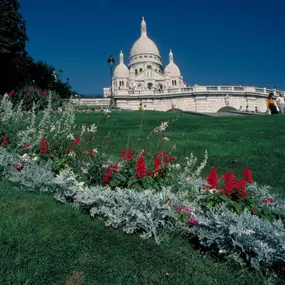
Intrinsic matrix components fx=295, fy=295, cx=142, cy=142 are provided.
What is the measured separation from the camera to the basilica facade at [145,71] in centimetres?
8200

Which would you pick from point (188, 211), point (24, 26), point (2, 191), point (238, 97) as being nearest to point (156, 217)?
point (188, 211)

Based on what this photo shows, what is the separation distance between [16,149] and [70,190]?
2.97 metres

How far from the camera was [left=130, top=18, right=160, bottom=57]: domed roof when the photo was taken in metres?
93.6

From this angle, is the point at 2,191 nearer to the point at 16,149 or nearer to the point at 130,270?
the point at 16,149

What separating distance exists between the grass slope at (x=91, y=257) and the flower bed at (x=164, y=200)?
211 mm

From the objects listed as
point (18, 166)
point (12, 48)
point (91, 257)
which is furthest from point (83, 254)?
point (12, 48)

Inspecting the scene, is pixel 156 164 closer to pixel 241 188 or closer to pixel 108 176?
pixel 108 176

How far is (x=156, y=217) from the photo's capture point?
12.9 feet

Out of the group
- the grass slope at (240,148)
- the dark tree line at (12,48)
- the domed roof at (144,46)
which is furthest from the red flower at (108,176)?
the domed roof at (144,46)

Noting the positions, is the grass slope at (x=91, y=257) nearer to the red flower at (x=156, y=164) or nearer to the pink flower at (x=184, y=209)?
the pink flower at (x=184, y=209)

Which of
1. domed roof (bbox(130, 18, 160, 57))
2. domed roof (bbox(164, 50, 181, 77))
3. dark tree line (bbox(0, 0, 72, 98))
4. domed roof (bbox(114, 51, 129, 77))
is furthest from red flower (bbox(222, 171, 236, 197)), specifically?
domed roof (bbox(130, 18, 160, 57))

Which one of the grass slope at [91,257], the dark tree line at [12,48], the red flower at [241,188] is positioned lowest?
the grass slope at [91,257]

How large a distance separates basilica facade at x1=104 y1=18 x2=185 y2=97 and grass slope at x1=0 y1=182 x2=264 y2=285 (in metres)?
73.3

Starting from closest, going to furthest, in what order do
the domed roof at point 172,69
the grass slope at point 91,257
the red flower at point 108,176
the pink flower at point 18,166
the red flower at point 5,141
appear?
the grass slope at point 91,257
the red flower at point 108,176
the pink flower at point 18,166
the red flower at point 5,141
the domed roof at point 172,69
